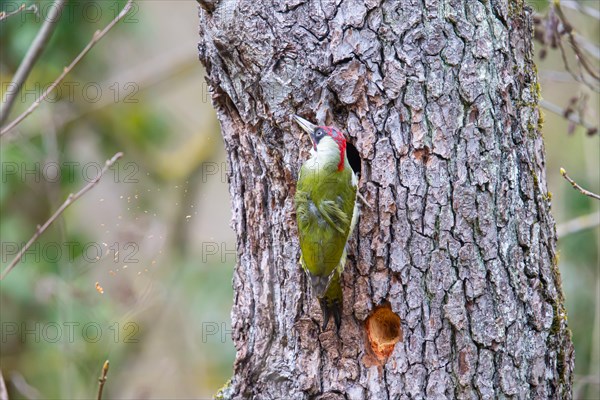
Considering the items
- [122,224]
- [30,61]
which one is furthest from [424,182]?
[122,224]

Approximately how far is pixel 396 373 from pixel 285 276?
0.64 m

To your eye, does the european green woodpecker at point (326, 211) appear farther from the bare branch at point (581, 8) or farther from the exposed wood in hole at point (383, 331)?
the bare branch at point (581, 8)

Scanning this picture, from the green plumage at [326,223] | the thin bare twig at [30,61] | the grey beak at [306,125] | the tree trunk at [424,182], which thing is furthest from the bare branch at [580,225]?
the thin bare twig at [30,61]

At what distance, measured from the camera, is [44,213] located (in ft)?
21.3

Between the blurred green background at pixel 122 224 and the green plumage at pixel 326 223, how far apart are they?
1543 millimetres

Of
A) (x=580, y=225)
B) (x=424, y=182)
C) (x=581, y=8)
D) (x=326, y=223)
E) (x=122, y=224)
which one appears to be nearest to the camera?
(x=424, y=182)

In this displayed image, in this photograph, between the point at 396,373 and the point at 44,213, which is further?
the point at 44,213

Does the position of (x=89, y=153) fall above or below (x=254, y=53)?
above

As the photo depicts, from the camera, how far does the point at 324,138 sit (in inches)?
118

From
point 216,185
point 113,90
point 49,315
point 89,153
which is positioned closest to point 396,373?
point 49,315

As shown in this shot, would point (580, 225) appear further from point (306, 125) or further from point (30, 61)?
point (30, 61)

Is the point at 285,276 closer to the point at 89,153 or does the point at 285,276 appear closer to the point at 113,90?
the point at 113,90

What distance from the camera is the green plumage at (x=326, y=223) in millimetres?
2953

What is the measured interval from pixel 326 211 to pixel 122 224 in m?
2.74
